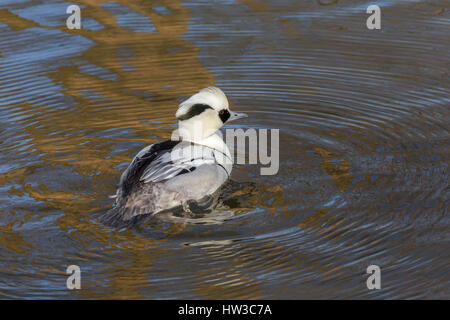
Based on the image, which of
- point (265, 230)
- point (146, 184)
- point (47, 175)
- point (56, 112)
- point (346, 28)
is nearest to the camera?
point (265, 230)

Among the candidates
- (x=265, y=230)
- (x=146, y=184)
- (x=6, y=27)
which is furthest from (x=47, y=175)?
(x=6, y=27)

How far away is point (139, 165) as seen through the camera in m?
6.86

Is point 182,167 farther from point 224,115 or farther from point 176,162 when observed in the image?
point 224,115

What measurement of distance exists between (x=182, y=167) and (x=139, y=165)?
0.38m

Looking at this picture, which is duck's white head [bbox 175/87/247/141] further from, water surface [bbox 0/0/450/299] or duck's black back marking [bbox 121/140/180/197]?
water surface [bbox 0/0/450/299]

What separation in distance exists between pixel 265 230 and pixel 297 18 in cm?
521

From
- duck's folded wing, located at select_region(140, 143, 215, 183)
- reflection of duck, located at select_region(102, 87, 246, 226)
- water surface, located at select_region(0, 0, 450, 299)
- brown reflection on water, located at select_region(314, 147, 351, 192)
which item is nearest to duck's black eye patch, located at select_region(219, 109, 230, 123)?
reflection of duck, located at select_region(102, 87, 246, 226)

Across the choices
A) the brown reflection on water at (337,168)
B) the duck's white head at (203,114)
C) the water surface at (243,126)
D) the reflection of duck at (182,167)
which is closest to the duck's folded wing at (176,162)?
the reflection of duck at (182,167)

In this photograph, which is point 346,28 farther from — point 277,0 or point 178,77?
point 178,77

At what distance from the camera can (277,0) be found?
37.6 ft

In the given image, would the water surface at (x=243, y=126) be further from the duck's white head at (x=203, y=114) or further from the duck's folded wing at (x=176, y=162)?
the duck's white head at (x=203, y=114)

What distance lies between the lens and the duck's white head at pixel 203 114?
7328 millimetres

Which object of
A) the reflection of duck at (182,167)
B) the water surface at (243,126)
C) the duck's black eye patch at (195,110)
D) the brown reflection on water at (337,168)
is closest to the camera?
the water surface at (243,126)

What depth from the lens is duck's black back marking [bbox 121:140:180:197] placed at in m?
6.71
